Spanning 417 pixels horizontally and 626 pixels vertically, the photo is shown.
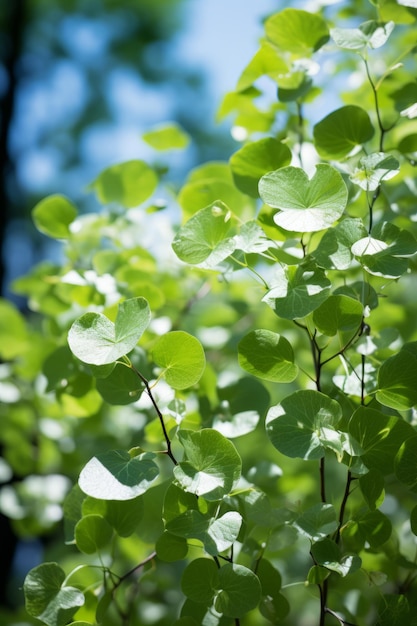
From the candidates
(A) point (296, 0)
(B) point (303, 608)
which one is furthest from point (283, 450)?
(A) point (296, 0)

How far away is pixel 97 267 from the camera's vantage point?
0.51 metres

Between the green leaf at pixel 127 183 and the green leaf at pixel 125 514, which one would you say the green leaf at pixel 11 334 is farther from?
the green leaf at pixel 125 514

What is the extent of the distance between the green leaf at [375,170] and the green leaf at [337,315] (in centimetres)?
7

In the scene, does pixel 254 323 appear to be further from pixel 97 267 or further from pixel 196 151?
pixel 196 151

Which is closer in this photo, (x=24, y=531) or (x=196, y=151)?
(x=24, y=531)

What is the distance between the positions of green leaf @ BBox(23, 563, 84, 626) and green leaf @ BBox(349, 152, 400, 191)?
0.95 feet

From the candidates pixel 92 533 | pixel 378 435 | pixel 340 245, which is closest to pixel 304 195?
pixel 340 245

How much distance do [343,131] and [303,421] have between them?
21 cm

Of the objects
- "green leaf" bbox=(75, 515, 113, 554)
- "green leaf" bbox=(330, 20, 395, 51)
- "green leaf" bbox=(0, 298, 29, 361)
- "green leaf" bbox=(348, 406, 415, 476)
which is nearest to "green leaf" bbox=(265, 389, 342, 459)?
"green leaf" bbox=(348, 406, 415, 476)

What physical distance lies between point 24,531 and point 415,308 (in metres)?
0.53

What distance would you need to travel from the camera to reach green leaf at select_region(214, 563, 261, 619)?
307mm

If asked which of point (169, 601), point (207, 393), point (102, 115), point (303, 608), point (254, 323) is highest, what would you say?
point (207, 393)

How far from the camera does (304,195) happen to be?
33 centimetres

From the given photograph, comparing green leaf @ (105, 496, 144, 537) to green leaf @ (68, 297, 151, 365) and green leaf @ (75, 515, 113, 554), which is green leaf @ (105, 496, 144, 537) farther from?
green leaf @ (68, 297, 151, 365)
